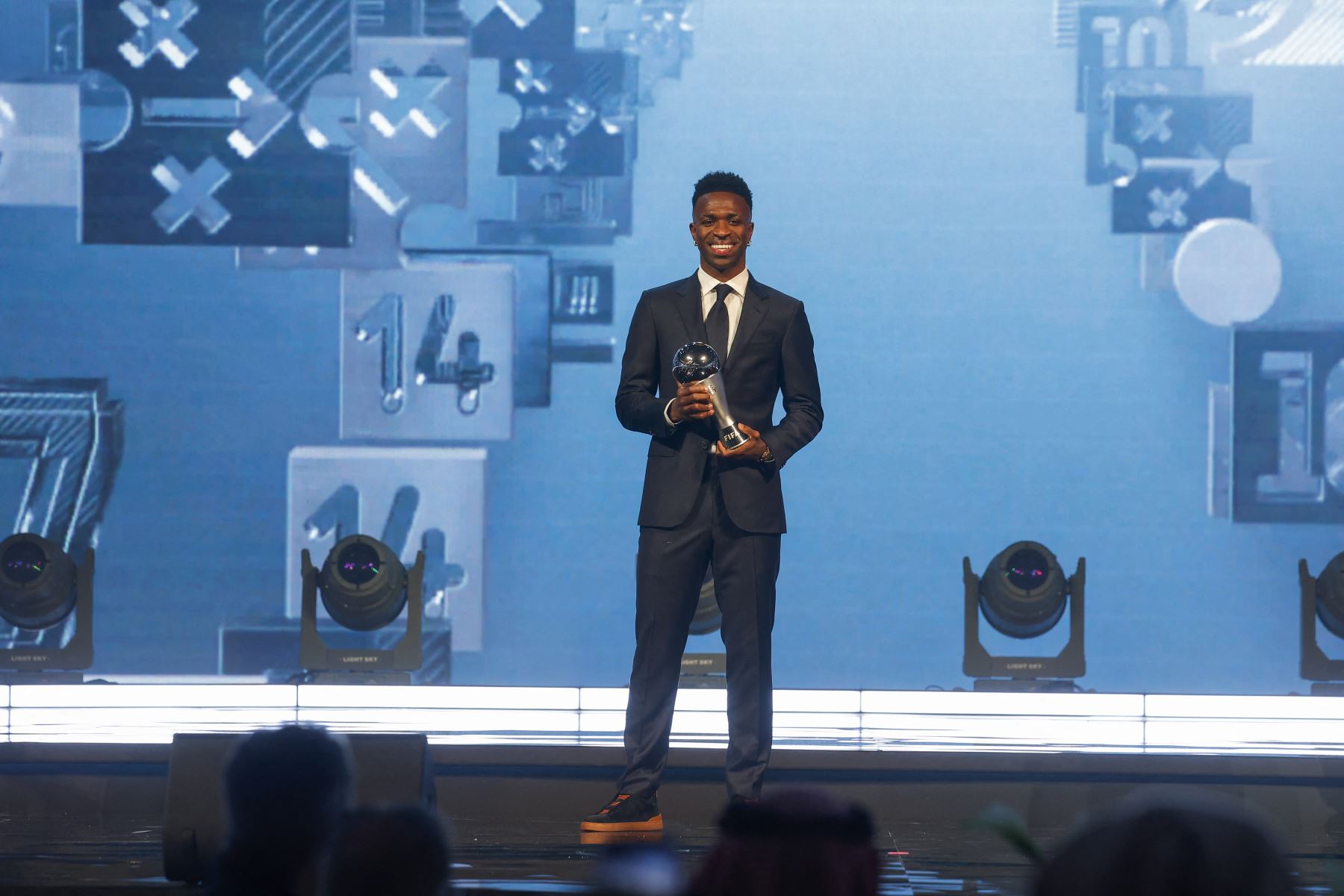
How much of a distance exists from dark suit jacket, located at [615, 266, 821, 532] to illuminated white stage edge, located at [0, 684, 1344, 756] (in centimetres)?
69

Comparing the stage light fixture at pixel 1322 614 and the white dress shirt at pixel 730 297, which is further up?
the white dress shirt at pixel 730 297

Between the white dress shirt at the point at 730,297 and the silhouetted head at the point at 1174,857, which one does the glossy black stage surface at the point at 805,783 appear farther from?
the silhouetted head at the point at 1174,857

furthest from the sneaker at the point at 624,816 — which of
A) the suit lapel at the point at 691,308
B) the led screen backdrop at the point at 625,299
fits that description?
the led screen backdrop at the point at 625,299

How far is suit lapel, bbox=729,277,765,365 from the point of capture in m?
3.00

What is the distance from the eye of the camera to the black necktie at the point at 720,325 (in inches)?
118

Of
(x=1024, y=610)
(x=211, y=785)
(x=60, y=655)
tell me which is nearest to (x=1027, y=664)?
(x=1024, y=610)

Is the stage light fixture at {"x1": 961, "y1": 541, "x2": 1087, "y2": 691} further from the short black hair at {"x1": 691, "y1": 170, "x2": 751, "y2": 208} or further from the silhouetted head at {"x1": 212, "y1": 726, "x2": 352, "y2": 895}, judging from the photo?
the silhouetted head at {"x1": 212, "y1": 726, "x2": 352, "y2": 895}

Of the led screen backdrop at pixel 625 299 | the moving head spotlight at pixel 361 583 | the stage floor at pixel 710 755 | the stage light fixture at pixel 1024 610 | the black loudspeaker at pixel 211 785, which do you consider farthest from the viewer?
the led screen backdrop at pixel 625 299

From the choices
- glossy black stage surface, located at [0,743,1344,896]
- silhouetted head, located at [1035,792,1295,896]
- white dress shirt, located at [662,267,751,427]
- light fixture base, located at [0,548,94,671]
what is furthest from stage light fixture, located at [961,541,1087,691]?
silhouetted head, located at [1035,792,1295,896]

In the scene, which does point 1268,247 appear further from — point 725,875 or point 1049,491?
point 725,875

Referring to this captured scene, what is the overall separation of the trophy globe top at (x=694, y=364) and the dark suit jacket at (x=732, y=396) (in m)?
0.12

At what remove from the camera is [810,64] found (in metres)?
4.97

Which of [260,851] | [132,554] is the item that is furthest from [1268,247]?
[260,851]

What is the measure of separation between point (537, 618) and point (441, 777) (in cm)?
167
